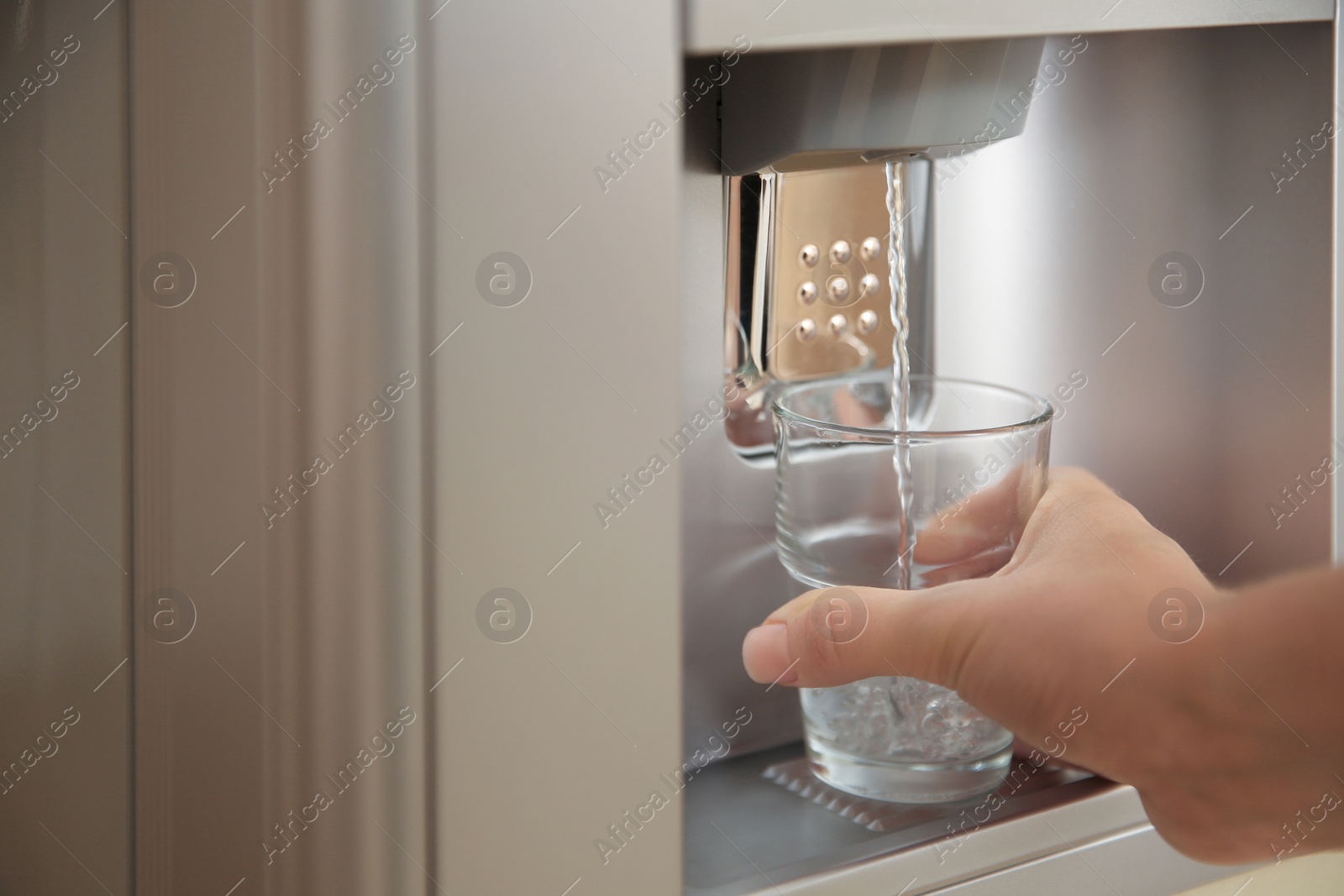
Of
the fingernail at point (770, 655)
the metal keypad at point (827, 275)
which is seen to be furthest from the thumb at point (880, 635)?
the metal keypad at point (827, 275)

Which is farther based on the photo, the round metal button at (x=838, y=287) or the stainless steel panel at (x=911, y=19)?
the round metal button at (x=838, y=287)

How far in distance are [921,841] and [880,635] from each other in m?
0.08

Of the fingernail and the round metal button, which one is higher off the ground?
the round metal button

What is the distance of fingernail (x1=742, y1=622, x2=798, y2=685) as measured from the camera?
419mm

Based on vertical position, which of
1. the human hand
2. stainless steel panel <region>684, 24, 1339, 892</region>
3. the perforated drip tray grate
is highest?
stainless steel panel <region>684, 24, 1339, 892</region>

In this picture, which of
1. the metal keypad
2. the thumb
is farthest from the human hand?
the metal keypad

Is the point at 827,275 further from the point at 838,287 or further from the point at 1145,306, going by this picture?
the point at 1145,306

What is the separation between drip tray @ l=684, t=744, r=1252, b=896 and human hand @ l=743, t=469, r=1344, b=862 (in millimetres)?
28

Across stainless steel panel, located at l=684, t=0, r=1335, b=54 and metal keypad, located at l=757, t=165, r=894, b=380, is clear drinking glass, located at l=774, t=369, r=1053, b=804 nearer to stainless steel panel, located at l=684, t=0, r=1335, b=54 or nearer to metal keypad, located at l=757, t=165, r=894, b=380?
metal keypad, located at l=757, t=165, r=894, b=380

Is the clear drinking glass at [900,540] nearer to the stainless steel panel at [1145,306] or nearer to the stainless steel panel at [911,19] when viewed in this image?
the stainless steel panel at [1145,306]

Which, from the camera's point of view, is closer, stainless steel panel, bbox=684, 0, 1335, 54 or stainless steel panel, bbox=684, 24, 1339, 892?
stainless steel panel, bbox=684, 0, 1335, 54

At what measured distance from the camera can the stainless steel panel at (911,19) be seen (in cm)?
33

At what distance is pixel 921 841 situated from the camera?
42cm

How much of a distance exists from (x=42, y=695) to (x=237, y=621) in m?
0.15
